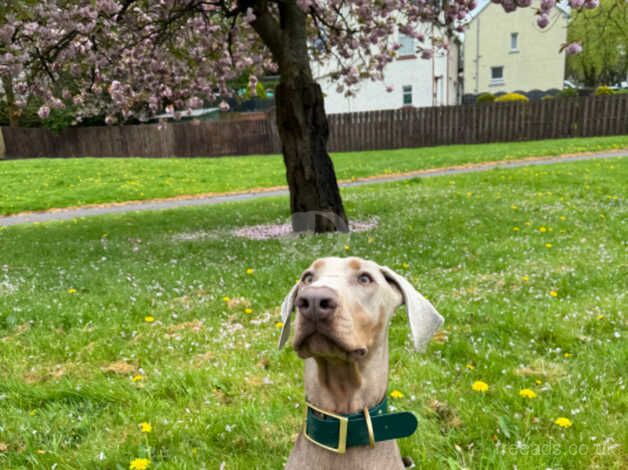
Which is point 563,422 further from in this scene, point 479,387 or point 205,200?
point 205,200

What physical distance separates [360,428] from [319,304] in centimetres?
63

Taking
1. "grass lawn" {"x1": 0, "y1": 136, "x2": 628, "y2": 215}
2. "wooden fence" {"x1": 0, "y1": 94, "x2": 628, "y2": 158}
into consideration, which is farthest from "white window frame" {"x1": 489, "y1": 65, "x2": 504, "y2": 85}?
"grass lawn" {"x1": 0, "y1": 136, "x2": 628, "y2": 215}

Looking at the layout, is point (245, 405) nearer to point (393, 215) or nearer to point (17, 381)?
point (17, 381)

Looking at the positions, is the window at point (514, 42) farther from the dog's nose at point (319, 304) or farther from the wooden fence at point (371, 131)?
the dog's nose at point (319, 304)

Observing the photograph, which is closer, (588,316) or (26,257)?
(588,316)

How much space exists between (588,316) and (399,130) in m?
25.1

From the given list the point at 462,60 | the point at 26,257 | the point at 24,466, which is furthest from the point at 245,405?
the point at 462,60

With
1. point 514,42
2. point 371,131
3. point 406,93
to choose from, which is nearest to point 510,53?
point 514,42

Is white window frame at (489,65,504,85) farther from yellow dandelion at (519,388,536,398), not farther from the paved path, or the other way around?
yellow dandelion at (519,388,536,398)

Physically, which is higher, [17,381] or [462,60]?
[462,60]

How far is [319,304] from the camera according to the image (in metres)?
1.77

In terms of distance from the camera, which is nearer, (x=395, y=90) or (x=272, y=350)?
(x=272, y=350)

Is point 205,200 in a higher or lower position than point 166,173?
lower

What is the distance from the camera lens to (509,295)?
5309 millimetres
